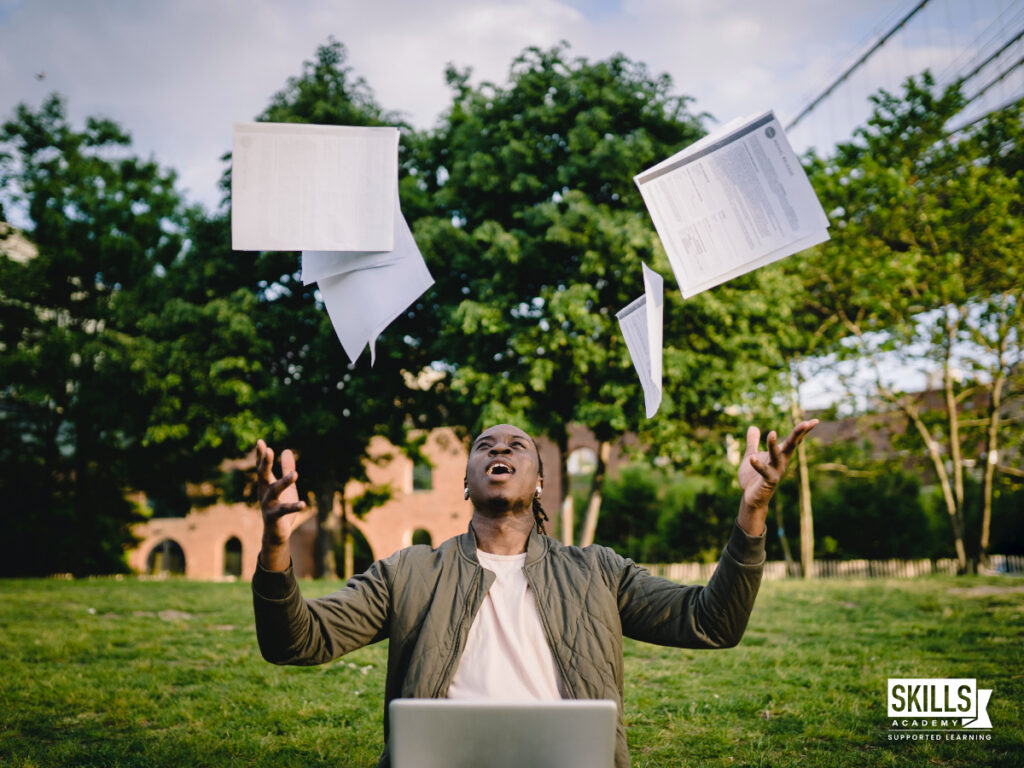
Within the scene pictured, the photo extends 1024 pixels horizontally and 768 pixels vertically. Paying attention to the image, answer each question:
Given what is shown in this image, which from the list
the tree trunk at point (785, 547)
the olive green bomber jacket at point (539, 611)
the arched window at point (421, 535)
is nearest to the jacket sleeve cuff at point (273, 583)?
the olive green bomber jacket at point (539, 611)

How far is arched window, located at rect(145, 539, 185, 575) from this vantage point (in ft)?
114

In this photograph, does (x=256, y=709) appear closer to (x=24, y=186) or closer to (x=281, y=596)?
(x=281, y=596)

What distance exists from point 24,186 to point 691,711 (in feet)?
76.9

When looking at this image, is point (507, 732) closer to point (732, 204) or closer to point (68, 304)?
point (732, 204)

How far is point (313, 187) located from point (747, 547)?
1946 millimetres

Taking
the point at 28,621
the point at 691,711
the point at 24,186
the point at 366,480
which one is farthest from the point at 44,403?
the point at 691,711

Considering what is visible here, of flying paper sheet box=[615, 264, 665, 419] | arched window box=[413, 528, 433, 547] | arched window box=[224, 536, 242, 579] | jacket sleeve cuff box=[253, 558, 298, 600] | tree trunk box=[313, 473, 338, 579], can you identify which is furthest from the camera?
arched window box=[224, 536, 242, 579]

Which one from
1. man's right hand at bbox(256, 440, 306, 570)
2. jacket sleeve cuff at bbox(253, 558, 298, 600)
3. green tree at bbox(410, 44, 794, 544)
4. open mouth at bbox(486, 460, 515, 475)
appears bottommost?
jacket sleeve cuff at bbox(253, 558, 298, 600)

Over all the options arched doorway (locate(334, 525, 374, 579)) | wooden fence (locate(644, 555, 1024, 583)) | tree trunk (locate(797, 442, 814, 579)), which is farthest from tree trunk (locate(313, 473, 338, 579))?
arched doorway (locate(334, 525, 374, 579))

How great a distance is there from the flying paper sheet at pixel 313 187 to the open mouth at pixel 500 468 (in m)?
0.90

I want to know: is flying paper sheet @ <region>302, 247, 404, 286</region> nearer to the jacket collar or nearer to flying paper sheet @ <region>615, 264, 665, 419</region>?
flying paper sheet @ <region>615, 264, 665, 419</region>

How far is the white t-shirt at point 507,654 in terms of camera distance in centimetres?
254

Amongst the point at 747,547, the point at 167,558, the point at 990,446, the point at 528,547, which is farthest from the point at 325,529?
the point at 167,558

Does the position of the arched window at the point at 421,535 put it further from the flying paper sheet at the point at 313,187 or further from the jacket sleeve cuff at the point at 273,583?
the jacket sleeve cuff at the point at 273,583
